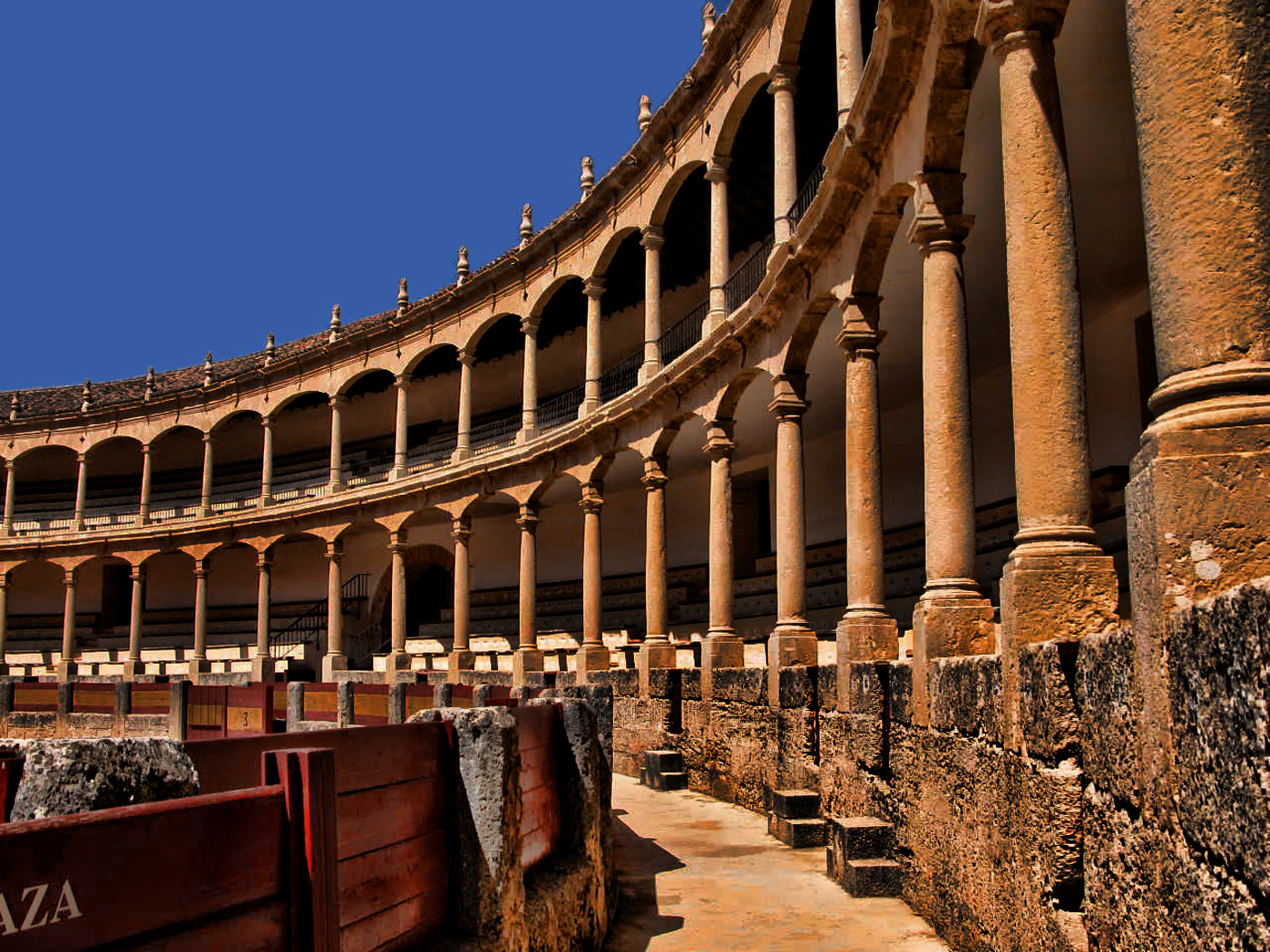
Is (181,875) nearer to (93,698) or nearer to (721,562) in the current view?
(721,562)

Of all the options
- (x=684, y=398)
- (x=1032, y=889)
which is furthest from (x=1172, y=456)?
(x=684, y=398)

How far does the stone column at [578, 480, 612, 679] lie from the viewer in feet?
64.7

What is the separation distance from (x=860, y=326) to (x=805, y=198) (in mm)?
4848

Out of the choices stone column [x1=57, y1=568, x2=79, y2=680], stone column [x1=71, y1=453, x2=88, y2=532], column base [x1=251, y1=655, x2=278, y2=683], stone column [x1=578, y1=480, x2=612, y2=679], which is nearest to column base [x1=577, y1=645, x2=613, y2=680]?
stone column [x1=578, y1=480, x2=612, y2=679]

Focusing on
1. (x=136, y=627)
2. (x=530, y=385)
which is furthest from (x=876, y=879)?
(x=136, y=627)

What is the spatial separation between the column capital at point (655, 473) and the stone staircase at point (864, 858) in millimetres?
9877

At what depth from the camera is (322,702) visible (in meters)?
15.0

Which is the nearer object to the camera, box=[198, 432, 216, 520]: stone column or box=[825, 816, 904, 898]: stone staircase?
box=[825, 816, 904, 898]: stone staircase

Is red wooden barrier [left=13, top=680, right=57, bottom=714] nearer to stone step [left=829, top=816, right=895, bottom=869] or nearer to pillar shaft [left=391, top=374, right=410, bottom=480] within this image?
pillar shaft [left=391, top=374, right=410, bottom=480]

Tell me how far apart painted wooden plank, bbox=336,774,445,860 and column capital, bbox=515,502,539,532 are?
1819 cm

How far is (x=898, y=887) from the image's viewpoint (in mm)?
7586

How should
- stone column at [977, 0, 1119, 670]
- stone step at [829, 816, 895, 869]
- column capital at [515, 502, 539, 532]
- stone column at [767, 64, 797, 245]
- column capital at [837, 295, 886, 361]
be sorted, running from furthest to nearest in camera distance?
1. column capital at [515, 502, 539, 532]
2. stone column at [767, 64, 797, 245]
3. column capital at [837, 295, 886, 361]
4. stone step at [829, 816, 895, 869]
5. stone column at [977, 0, 1119, 670]

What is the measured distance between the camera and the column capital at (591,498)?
67.5 ft

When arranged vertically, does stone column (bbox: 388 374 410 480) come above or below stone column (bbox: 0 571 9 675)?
above
